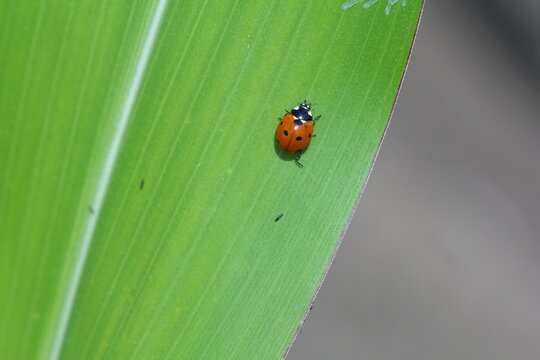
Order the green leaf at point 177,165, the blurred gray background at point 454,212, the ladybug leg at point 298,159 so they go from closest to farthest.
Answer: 1. the green leaf at point 177,165
2. the ladybug leg at point 298,159
3. the blurred gray background at point 454,212

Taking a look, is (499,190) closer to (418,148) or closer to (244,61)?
A: (418,148)

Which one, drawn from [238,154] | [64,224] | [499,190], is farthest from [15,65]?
[499,190]

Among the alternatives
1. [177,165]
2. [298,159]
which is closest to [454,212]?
[298,159]

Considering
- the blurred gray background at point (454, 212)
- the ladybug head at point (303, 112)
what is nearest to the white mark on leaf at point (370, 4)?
the ladybug head at point (303, 112)

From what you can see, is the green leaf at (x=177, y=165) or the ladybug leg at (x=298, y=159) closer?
the green leaf at (x=177, y=165)

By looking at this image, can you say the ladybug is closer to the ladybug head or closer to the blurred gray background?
the ladybug head

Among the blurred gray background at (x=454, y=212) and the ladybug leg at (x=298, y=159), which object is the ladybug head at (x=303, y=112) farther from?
the blurred gray background at (x=454, y=212)
